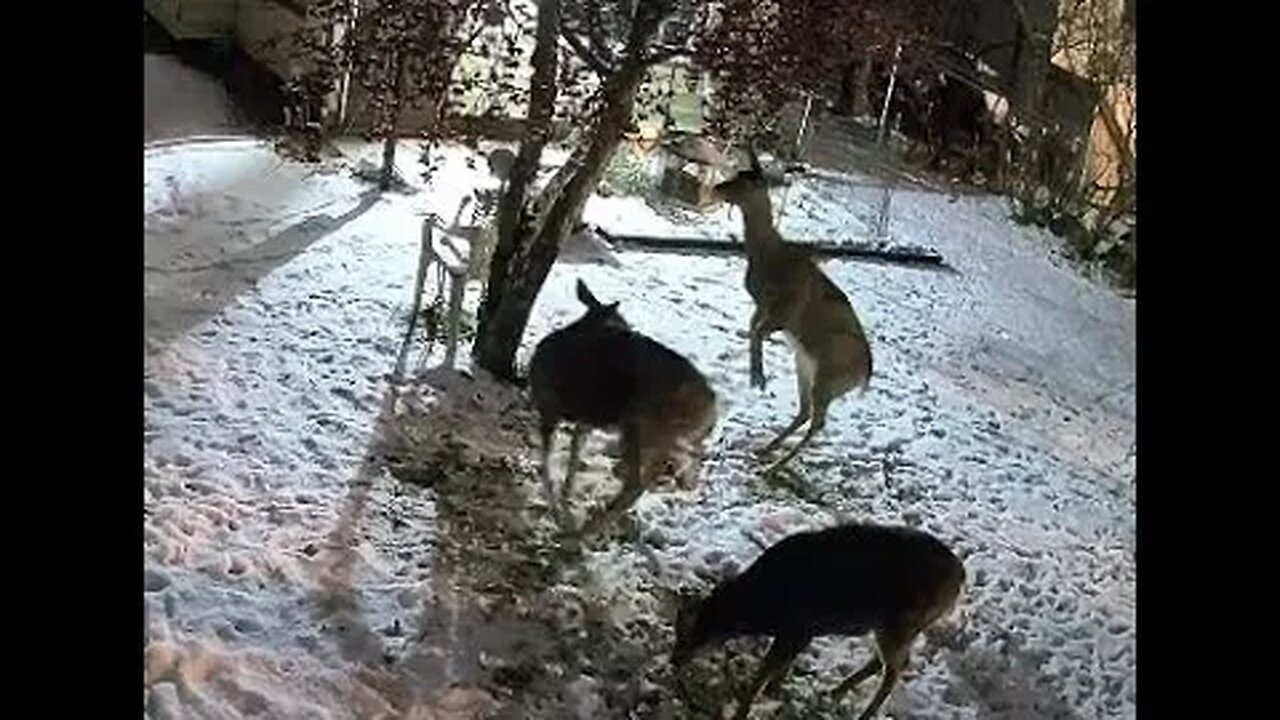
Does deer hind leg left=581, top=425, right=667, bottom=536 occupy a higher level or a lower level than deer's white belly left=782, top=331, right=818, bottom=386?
lower

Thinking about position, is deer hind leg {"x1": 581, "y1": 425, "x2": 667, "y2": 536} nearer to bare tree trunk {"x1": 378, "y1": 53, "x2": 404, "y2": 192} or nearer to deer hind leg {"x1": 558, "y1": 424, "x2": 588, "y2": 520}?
deer hind leg {"x1": 558, "y1": 424, "x2": 588, "y2": 520}

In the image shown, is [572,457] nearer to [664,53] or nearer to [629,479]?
[629,479]

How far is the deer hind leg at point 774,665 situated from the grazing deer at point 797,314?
0.09 meters

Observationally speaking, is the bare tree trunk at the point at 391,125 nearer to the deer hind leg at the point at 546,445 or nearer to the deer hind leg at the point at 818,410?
the deer hind leg at the point at 546,445

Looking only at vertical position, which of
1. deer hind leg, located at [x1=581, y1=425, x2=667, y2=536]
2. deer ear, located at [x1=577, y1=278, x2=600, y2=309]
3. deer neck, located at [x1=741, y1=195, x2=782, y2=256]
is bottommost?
deer hind leg, located at [x1=581, y1=425, x2=667, y2=536]

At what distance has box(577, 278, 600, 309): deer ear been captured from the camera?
2.86 feet

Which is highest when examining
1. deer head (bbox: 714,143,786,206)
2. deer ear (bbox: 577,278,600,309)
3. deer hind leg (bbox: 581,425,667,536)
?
deer head (bbox: 714,143,786,206)

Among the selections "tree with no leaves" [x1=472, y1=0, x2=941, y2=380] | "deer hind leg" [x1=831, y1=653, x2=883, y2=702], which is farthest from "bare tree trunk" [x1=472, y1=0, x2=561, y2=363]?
"deer hind leg" [x1=831, y1=653, x2=883, y2=702]

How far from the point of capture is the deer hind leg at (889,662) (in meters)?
0.88

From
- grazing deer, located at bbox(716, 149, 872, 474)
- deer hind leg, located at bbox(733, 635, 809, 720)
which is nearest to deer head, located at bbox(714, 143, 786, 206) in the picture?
grazing deer, located at bbox(716, 149, 872, 474)

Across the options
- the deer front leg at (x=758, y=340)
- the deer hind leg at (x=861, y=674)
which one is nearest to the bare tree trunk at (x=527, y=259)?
the deer front leg at (x=758, y=340)

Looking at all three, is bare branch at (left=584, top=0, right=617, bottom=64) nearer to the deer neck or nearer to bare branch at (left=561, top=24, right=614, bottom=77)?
bare branch at (left=561, top=24, right=614, bottom=77)

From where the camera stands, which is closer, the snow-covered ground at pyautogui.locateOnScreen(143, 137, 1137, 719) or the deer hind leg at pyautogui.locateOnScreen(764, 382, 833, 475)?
the snow-covered ground at pyautogui.locateOnScreen(143, 137, 1137, 719)

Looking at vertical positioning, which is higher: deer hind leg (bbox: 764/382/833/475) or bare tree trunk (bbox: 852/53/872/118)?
bare tree trunk (bbox: 852/53/872/118)
